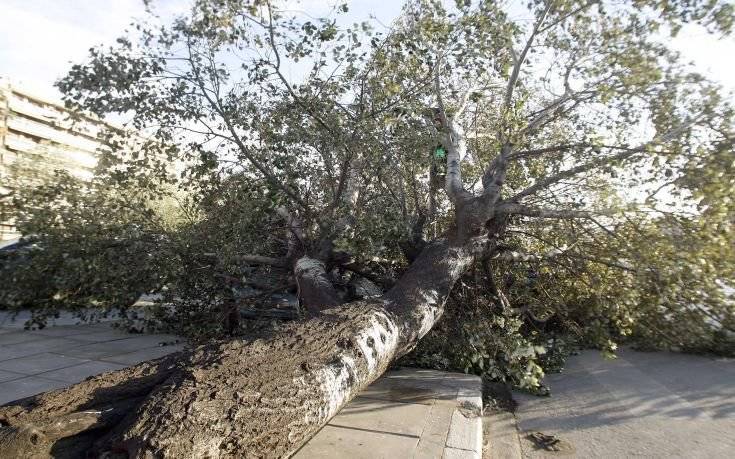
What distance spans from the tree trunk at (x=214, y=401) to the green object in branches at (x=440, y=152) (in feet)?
13.0

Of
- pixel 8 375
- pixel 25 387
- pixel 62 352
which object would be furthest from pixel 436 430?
pixel 62 352

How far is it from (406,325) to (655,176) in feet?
11.7

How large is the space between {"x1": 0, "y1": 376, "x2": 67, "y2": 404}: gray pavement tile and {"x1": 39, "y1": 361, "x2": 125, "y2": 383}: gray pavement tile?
130mm

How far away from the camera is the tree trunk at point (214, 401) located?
2.08m

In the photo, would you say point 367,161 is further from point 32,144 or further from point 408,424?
point 32,144

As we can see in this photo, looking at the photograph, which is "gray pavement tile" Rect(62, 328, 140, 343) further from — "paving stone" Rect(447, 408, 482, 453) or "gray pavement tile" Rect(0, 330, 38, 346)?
"paving stone" Rect(447, 408, 482, 453)

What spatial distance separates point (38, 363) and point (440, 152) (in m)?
6.04

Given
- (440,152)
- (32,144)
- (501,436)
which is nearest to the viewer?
(501,436)

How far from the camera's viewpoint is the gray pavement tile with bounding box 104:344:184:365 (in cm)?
583

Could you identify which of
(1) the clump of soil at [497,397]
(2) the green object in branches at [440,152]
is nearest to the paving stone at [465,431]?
(1) the clump of soil at [497,397]

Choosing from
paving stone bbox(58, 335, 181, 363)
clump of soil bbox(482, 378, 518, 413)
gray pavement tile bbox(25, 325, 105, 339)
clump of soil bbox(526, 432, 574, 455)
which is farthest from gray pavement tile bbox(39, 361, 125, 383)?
clump of soil bbox(526, 432, 574, 455)

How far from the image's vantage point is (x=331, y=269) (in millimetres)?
6770

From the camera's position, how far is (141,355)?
245 inches

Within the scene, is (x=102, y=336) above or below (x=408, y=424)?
above
